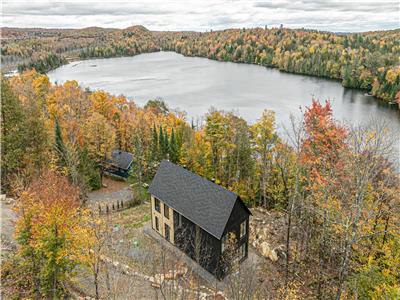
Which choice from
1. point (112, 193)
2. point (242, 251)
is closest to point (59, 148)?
point (112, 193)

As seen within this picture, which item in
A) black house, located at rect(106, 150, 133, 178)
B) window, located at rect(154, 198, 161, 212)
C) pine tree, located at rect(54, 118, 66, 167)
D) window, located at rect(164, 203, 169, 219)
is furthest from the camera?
black house, located at rect(106, 150, 133, 178)

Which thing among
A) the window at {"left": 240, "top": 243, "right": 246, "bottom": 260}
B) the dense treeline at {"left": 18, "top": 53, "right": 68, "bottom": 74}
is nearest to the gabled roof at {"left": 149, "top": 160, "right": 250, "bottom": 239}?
the window at {"left": 240, "top": 243, "right": 246, "bottom": 260}

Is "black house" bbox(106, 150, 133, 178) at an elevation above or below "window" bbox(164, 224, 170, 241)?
below

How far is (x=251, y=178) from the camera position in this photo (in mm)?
32750

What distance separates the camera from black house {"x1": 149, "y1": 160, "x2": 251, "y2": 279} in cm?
1950

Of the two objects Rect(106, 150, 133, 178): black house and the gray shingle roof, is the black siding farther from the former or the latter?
Rect(106, 150, 133, 178): black house

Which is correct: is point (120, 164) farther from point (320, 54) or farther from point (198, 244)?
point (320, 54)

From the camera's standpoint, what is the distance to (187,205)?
70.4 ft

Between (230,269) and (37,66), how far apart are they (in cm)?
12035

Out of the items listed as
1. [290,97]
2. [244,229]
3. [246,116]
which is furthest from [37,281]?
[290,97]

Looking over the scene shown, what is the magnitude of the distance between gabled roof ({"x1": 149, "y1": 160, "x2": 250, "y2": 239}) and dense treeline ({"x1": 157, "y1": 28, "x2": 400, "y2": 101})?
6773 cm

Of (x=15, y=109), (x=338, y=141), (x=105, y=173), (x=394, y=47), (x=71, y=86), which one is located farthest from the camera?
(x=394, y=47)

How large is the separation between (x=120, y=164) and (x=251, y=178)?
1864 centimetres

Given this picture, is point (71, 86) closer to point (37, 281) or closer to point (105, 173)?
point (105, 173)
